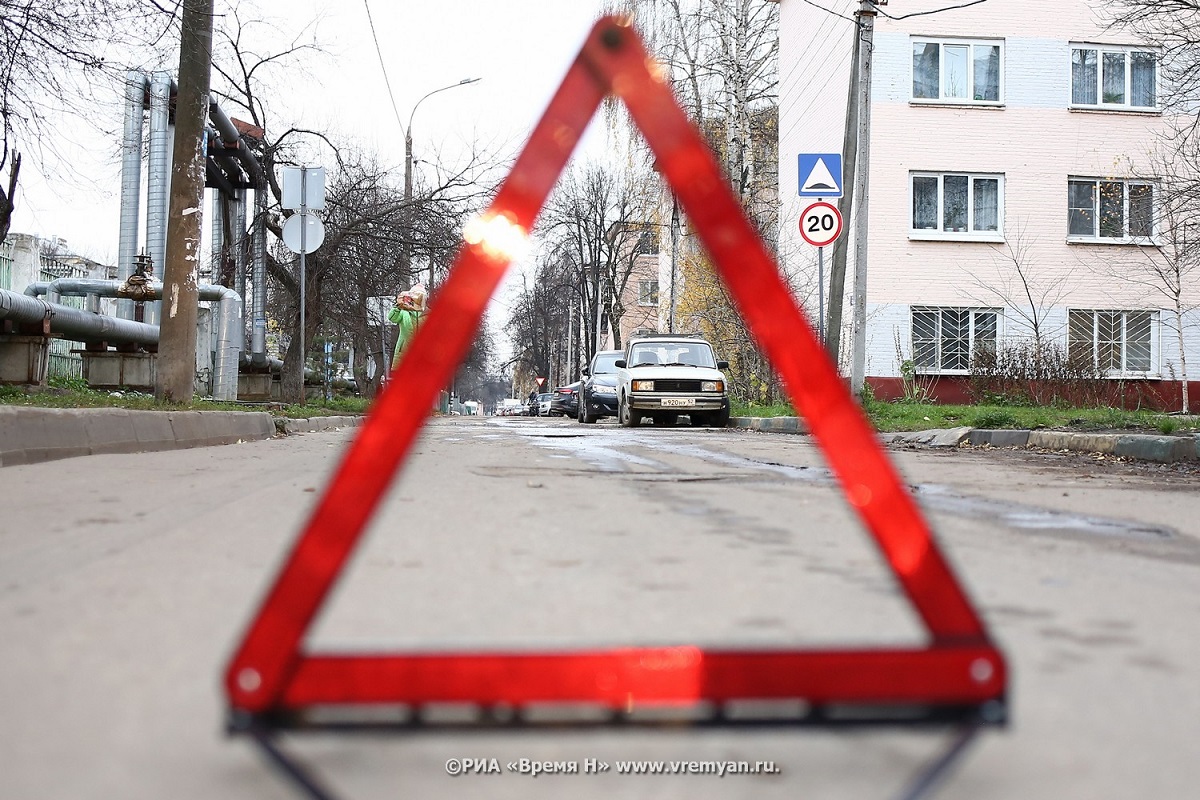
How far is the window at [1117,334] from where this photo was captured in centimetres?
2534

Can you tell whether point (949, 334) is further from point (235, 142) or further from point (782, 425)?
point (235, 142)

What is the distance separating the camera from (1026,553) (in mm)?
3750

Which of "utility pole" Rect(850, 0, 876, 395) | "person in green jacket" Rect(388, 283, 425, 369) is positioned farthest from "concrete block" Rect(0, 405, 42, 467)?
"utility pole" Rect(850, 0, 876, 395)

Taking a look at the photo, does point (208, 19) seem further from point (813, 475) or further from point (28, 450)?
point (813, 475)

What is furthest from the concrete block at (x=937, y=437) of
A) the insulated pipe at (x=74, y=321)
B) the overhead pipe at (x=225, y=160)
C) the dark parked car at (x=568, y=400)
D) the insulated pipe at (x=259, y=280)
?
the dark parked car at (x=568, y=400)

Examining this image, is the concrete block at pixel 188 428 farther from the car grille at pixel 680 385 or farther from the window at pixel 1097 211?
the window at pixel 1097 211

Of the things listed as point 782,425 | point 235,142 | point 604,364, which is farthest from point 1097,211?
point 235,142

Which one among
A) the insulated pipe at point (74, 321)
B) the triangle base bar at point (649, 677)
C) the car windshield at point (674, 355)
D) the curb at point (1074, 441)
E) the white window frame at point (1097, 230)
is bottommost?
the triangle base bar at point (649, 677)

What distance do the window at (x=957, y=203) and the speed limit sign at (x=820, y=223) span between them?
10.4 m

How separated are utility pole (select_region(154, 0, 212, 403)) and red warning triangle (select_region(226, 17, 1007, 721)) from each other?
434 inches

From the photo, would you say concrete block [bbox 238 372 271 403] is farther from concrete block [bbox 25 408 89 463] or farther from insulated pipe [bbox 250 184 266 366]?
concrete block [bbox 25 408 89 463]

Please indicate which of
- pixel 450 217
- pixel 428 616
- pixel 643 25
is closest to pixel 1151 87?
pixel 643 25

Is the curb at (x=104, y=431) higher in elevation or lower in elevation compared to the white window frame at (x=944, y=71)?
lower

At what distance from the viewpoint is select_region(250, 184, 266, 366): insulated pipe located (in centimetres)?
2344
